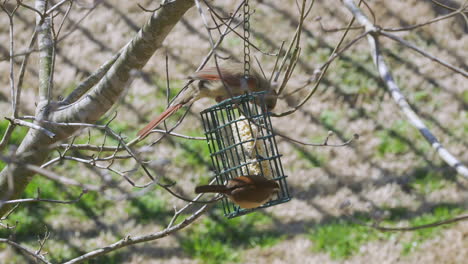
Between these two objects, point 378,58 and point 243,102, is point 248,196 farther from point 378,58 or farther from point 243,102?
point 378,58

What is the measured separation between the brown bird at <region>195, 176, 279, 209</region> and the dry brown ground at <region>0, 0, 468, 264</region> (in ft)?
8.13

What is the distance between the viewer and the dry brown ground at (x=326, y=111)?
529 centimetres

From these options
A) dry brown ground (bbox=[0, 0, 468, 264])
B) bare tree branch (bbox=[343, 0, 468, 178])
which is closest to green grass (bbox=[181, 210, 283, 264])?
dry brown ground (bbox=[0, 0, 468, 264])

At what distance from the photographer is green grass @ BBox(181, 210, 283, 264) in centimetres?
520

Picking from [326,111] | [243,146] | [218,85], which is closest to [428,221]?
[326,111]

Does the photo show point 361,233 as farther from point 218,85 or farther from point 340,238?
point 218,85

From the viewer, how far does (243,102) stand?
3027 millimetres

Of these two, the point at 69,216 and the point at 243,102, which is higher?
the point at 69,216

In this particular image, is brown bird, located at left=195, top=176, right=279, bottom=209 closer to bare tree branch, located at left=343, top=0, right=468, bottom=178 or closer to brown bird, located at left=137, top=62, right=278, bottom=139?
brown bird, located at left=137, top=62, right=278, bottom=139

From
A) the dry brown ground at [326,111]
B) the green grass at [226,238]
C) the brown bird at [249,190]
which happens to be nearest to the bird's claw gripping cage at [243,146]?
the brown bird at [249,190]

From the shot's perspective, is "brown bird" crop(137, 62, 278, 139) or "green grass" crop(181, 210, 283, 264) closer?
"brown bird" crop(137, 62, 278, 139)

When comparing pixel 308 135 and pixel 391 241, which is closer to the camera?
pixel 391 241

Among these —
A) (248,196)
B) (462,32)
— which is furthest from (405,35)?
(248,196)

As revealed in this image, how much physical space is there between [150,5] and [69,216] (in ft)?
8.16
